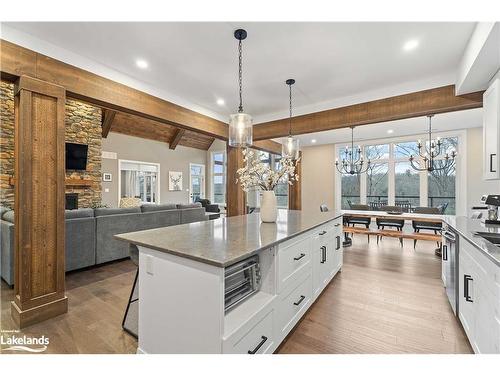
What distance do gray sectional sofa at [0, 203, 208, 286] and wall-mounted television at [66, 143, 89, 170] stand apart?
2447mm

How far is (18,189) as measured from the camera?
2102mm

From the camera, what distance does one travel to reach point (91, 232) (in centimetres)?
348

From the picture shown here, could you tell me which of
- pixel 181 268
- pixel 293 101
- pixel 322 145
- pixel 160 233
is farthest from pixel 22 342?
pixel 322 145

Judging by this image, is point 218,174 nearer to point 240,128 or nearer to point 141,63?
point 141,63

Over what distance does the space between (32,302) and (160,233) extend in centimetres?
142

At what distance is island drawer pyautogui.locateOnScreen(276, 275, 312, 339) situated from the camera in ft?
5.80

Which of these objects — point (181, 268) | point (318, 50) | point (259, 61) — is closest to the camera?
point (181, 268)

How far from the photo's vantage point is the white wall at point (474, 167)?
5.63 m

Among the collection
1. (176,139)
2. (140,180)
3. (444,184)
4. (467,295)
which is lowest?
(467,295)

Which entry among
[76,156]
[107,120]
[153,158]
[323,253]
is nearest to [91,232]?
[323,253]

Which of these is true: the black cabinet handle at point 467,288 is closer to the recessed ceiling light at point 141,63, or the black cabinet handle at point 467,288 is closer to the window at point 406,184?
the recessed ceiling light at point 141,63

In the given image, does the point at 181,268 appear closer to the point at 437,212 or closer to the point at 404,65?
the point at 404,65

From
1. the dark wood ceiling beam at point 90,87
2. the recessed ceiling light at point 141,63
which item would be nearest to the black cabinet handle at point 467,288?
the recessed ceiling light at point 141,63

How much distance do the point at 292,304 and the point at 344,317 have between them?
69 cm
